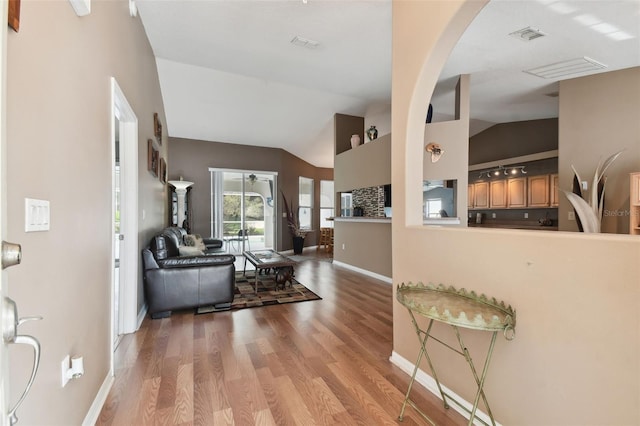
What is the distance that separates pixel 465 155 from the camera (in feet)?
13.9

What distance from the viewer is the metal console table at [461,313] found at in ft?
4.35

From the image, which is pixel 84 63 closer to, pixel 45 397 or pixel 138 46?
pixel 45 397

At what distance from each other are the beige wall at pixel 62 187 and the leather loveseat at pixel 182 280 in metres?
1.17

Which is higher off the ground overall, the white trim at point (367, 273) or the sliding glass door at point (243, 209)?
the sliding glass door at point (243, 209)

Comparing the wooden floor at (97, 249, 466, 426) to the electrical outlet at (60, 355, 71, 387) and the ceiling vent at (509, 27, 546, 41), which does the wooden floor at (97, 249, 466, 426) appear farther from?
the ceiling vent at (509, 27, 546, 41)

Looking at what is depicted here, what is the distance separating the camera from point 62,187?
1327 millimetres

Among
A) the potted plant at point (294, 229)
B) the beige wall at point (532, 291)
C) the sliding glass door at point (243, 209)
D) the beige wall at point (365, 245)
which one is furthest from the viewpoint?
the potted plant at point (294, 229)

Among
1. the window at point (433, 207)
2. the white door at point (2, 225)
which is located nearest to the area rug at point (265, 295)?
the white door at point (2, 225)

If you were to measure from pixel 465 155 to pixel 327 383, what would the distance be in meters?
3.68

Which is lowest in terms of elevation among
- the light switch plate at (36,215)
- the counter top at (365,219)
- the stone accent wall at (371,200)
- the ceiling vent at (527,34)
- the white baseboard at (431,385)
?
the white baseboard at (431,385)

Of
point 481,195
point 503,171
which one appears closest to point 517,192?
point 503,171

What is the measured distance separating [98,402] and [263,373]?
3.27ft

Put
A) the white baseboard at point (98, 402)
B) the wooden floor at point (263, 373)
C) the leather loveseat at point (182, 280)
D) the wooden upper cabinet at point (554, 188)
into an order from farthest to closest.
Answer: the wooden upper cabinet at point (554, 188)
the leather loveseat at point (182, 280)
the wooden floor at point (263, 373)
the white baseboard at point (98, 402)

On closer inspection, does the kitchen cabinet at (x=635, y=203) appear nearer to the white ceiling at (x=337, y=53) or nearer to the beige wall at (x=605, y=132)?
the beige wall at (x=605, y=132)
